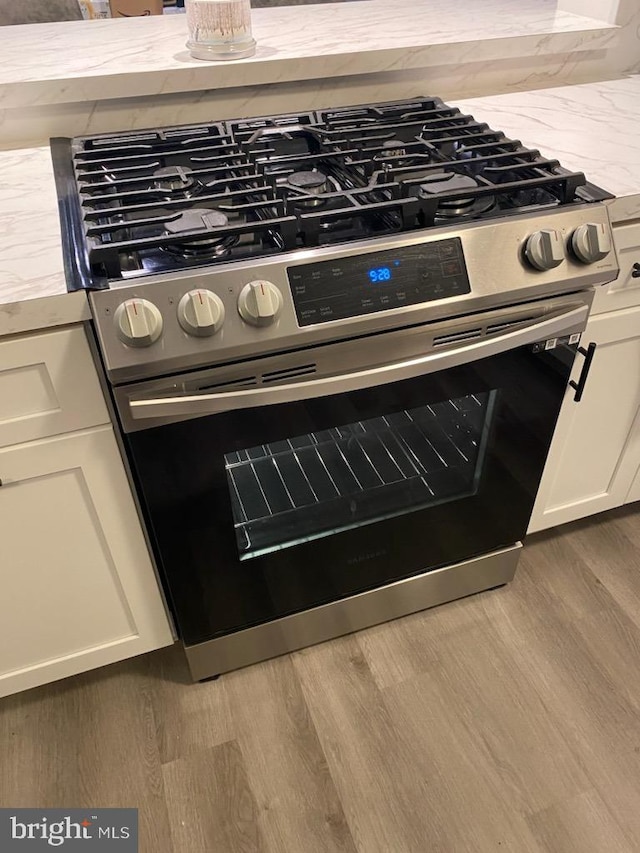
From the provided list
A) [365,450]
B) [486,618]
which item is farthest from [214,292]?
[486,618]

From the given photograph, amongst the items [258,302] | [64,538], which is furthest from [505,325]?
[64,538]

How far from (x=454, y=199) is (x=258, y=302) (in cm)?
38

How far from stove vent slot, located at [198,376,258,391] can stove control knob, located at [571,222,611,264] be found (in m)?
0.53

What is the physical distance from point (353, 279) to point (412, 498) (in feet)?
1.76

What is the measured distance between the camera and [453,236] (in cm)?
98

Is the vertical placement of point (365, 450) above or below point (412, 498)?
above

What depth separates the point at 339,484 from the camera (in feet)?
4.17

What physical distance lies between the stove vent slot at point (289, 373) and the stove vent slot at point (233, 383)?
0.02 metres

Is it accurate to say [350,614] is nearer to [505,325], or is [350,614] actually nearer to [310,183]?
[505,325]

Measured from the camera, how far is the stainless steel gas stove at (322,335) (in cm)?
93

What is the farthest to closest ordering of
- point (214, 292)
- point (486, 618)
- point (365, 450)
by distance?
point (486, 618) → point (365, 450) → point (214, 292)

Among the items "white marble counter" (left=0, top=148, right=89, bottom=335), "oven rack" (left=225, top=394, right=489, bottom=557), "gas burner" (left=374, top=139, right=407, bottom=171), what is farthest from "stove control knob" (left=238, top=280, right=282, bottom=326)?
"gas burner" (left=374, top=139, right=407, bottom=171)

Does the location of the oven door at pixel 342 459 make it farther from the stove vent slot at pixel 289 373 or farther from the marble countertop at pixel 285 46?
the marble countertop at pixel 285 46

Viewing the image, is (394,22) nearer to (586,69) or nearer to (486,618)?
(586,69)
